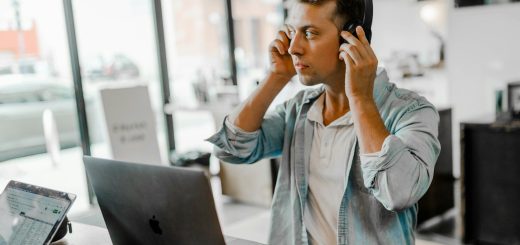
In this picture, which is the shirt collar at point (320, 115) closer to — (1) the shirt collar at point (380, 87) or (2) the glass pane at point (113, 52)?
(1) the shirt collar at point (380, 87)

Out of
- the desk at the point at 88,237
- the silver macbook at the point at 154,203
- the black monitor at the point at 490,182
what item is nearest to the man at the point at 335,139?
the desk at the point at 88,237

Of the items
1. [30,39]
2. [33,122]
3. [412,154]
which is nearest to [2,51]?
[30,39]

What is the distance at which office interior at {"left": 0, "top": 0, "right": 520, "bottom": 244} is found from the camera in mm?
3227

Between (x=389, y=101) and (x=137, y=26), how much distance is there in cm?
408

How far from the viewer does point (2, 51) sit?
403 centimetres

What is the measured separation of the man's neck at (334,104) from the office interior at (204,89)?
2.05 meters

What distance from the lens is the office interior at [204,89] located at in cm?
323

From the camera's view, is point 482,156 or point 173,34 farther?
point 173,34

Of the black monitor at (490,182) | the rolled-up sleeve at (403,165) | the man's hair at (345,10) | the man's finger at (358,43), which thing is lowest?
the black monitor at (490,182)

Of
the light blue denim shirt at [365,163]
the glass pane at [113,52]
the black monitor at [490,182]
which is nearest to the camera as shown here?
the light blue denim shirt at [365,163]

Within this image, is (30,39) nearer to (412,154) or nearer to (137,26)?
(137,26)

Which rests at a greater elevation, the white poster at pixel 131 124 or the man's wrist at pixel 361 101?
the man's wrist at pixel 361 101

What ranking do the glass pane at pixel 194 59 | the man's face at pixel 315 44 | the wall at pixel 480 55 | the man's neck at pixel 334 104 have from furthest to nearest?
the glass pane at pixel 194 59 < the wall at pixel 480 55 < the man's neck at pixel 334 104 < the man's face at pixel 315 44

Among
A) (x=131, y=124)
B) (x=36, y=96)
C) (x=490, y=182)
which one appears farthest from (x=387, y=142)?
(x=36, y=96)
